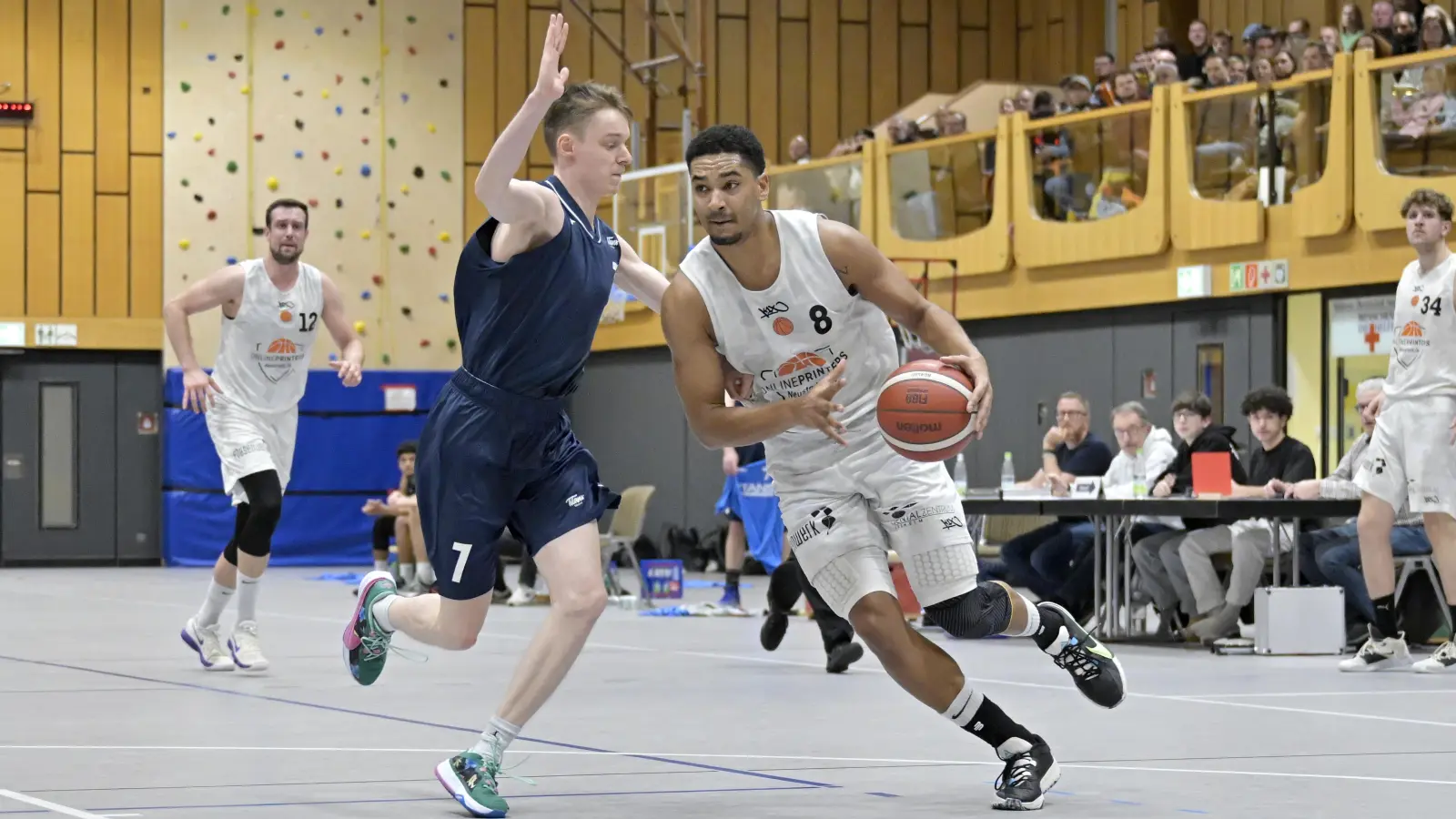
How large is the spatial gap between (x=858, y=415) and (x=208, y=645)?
195 inches

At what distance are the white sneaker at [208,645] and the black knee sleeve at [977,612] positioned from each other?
4902 millimetres

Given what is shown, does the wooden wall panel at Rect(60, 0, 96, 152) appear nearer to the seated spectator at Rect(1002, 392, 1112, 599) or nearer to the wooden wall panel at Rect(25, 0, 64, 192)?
the wooden wall panel at Rect(25, 0, 64, 192)

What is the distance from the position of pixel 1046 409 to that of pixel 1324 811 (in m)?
13.6

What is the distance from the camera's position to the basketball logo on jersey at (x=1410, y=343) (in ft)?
30.2

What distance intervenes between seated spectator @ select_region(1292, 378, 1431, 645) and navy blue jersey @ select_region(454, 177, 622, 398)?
599 centimetres

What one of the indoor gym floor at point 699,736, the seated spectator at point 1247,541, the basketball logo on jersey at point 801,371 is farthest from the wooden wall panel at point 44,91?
the basketball logo on jersey at point 801,371

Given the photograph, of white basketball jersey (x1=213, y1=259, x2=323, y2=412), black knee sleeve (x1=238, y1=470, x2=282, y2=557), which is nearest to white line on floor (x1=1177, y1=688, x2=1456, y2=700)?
black knee sleeve (x1=238, y1=470, x2=282, y2=557)

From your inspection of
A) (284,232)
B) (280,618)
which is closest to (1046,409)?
(280,618)

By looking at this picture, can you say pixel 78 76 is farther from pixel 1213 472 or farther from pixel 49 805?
pixel 49 805

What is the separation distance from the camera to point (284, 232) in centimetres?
884

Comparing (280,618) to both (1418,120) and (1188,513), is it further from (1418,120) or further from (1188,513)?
(1418,120)

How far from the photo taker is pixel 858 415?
17.2 ft

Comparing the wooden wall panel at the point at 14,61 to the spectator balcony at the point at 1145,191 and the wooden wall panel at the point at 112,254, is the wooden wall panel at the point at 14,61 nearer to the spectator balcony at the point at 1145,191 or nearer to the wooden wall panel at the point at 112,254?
the wooden wall panel at the point at 112,254

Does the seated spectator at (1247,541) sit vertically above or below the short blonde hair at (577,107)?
below
